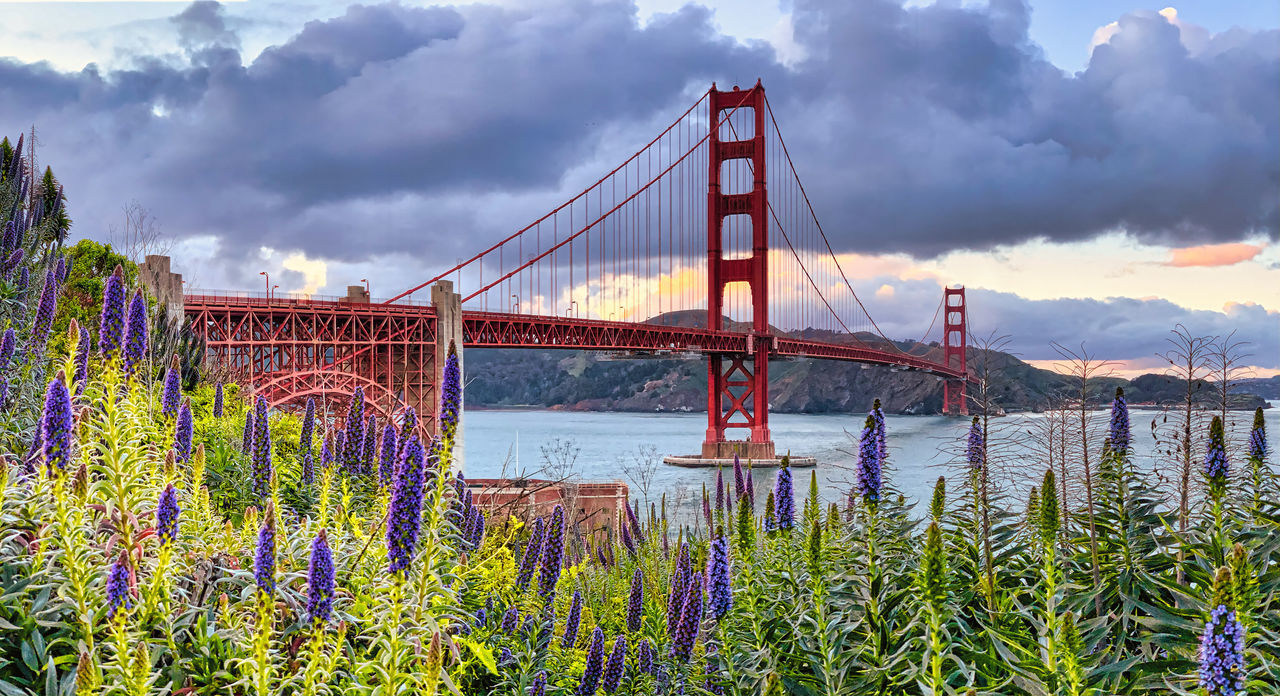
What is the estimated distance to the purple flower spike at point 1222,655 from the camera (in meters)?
1.53

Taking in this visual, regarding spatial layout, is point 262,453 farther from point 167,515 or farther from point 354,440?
point 167,515

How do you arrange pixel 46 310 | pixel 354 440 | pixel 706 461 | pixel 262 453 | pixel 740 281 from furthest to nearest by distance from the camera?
1. pixel 740 281
2. pixel 706 461
3. pixel 46 310
4. pixel 354 440
5. pixel 262 453

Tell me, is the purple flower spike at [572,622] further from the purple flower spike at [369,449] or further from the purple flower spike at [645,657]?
the purple flower spike at [369,449]

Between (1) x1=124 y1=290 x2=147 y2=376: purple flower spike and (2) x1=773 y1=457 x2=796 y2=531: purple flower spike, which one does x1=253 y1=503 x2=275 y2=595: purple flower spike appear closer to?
(1) x1=124 y1=290 x2=147 y2=376: purple flower spike

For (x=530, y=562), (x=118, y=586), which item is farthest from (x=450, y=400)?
(x=530, y=562)

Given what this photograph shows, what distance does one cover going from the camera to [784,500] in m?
3.43

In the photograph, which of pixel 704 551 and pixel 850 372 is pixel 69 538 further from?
pixel 850 372

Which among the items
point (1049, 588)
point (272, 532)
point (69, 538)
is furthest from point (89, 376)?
point (1049, 588)

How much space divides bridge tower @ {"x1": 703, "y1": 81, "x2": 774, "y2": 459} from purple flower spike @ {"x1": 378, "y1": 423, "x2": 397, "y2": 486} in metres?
35.5

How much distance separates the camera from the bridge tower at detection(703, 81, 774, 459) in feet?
136

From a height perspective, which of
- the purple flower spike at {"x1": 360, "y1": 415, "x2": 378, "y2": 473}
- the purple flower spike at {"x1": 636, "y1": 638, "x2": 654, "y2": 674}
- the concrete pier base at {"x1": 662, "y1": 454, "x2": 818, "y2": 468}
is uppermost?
the purple flower spike at {"x1": 360, "y1": 415, "x2": 378, "y2": 473}

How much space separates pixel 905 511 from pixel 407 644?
1853 mm

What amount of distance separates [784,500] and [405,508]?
1737 mm

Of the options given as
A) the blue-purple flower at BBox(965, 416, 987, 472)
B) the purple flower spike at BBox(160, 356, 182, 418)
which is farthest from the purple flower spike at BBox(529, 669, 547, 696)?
the purple flower spike at BBox(160, 356, 182, 418)
